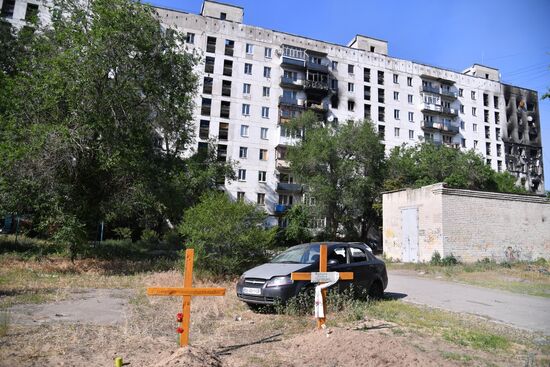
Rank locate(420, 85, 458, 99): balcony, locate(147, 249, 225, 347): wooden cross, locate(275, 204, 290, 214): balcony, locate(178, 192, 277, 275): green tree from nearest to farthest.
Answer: locate(147, 249, 225, 347): wooden cross, locate(178, 192, 277, 275): green tree, locate(275, 204, 290, 214): balcony, locate(420, 85, 458, 99): balcony

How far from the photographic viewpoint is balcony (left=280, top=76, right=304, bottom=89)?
47.5 meters

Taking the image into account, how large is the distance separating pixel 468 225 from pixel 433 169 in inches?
768

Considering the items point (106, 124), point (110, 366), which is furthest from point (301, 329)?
point (106, 124)

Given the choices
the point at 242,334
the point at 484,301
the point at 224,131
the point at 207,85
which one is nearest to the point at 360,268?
the point at 242,334

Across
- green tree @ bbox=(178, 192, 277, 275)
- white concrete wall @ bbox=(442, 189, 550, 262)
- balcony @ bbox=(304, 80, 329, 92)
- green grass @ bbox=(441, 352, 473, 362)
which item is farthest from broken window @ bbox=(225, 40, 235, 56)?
green grass @ bbox=(441, 352, 473, 362)

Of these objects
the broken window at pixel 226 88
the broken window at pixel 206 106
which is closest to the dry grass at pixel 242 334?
the broken window at pixel 206 106

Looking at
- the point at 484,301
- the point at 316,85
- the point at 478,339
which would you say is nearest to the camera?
the point at 478,339

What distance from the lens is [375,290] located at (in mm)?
9547

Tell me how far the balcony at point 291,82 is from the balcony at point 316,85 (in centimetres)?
76

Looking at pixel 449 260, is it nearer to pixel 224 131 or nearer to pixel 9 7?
pixel 224 131

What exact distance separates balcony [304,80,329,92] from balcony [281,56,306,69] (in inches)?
87.0

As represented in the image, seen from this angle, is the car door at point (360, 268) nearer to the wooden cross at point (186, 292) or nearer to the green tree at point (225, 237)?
the green tree at point (225, 237)

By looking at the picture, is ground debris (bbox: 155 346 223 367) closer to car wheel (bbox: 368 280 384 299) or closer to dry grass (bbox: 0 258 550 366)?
dry grass (bbox: 0 258 550 366)

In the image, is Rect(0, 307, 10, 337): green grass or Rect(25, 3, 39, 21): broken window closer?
Rect(0, 307, 10, 337): green grass
